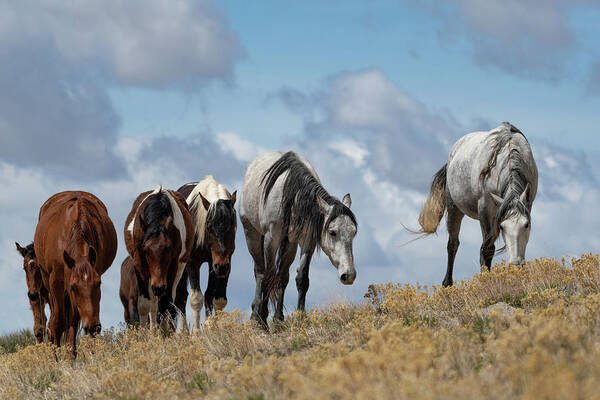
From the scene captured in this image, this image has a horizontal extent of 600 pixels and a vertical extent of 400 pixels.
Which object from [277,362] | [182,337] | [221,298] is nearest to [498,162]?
[221,298]

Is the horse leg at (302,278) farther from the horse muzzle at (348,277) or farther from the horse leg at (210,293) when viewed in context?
the horse leg at (210,293)

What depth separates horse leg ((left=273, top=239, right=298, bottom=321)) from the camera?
10938 millimetres

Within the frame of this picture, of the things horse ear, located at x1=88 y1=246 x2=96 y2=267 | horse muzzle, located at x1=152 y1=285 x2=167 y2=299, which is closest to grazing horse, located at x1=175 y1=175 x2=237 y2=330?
horse muzzle, located at x1=152 y1=285 x2=167 y2=299

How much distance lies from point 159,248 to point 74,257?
1.21 metres

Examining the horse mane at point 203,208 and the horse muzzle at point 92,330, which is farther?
the horse mane at point 203,208

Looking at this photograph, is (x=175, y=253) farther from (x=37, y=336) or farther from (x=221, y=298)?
(x=37, y=336)

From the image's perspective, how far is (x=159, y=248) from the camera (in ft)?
33.8

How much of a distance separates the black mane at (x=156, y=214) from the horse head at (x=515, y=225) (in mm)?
5114

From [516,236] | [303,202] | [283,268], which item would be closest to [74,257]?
[283,268]

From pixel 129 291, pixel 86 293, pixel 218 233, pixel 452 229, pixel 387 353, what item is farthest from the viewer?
pixel 452 229

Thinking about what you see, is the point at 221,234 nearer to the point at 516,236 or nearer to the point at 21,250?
the point at 516,236

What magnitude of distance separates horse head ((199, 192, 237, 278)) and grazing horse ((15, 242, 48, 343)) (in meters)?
3.97

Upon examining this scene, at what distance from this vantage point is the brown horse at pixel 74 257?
909cm

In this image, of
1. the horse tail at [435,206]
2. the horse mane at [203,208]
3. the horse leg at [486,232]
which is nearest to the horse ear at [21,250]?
the horse mane at [203,208]
